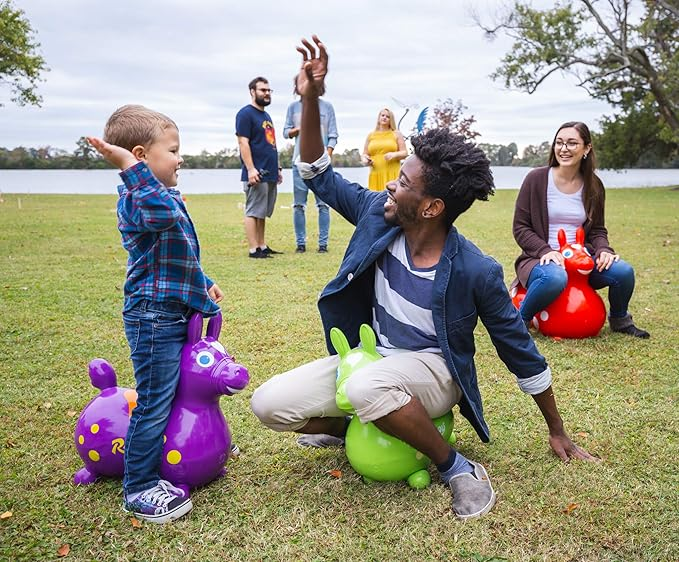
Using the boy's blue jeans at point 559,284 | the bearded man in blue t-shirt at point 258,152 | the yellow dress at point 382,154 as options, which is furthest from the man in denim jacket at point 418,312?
the yellow dress at point 382,154

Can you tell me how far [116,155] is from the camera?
2.35 m

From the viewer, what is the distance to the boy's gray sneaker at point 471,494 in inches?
101

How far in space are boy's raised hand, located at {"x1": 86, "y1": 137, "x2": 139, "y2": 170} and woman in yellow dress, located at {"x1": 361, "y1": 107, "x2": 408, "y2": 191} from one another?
646 centimetres

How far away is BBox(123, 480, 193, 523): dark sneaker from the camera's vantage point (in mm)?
2537

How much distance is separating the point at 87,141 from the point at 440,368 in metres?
1.61

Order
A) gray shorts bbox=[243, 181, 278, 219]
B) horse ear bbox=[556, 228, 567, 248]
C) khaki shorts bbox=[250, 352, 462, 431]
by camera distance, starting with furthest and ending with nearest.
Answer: gray shorts bbox=[243, 181, 278, 219] → horse ear bbox=[556, 228, 567, 248] → khaki shorts bbox=[250, 352, 462, 431]

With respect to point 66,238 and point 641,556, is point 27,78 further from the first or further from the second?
point 641,556

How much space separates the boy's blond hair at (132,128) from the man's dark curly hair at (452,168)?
103cm

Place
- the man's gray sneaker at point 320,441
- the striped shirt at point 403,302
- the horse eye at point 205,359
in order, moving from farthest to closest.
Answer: the man's gray sneaker at point 320,441, the striped shirt at point 403,302, the horse eye at point 205,359

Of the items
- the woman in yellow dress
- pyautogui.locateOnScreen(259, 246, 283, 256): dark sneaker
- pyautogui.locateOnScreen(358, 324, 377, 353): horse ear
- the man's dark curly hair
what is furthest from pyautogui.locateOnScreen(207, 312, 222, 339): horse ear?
the woman in yellow dress

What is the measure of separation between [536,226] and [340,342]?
8.74 ft

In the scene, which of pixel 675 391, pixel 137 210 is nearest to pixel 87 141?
pixel 137 210

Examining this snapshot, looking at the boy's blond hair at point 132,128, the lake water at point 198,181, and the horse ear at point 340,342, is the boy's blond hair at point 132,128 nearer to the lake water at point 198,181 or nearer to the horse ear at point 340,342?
the horse ear at point 340,342

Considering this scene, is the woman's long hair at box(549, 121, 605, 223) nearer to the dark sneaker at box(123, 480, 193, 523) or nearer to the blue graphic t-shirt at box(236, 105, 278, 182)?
the dark sneaker at box(123, 480, 193, 523)
